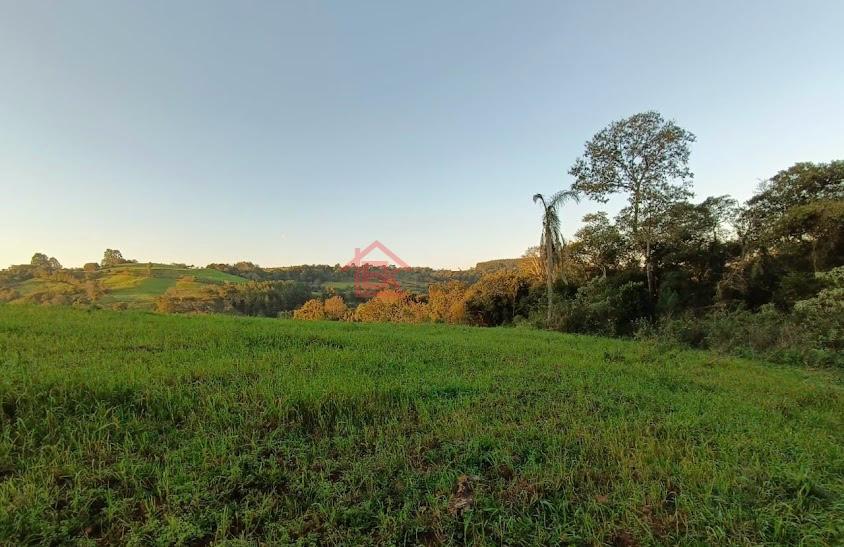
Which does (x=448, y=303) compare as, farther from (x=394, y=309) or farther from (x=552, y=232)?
(x=552, y=232)

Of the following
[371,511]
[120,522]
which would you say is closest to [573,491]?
[371,511]

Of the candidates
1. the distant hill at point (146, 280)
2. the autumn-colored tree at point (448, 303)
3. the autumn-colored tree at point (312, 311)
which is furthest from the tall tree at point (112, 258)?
the autumn-colored tree at point (448, 303)

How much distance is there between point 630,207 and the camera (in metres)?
17.0

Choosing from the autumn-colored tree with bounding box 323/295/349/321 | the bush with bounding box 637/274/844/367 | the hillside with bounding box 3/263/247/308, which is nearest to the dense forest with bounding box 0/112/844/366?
the bush with bounding box 637/274/844/367

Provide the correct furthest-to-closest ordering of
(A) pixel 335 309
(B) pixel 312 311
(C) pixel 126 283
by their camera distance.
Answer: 1. (C) pixel 126 283
2. (A) pixel 335 309
3. (B) pixel 312 311

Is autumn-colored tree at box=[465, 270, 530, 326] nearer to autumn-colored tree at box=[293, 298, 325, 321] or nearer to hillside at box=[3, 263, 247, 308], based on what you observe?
autumn-colored tree at box=[293, 298, 325, 321]

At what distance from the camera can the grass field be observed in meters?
2.11

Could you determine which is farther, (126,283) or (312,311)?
(126,283)

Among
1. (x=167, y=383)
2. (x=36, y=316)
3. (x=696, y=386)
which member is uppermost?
(x=36, y=316)

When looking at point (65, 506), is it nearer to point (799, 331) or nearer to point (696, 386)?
point (696, 386)

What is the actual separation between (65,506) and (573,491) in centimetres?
314

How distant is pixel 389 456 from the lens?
2.81 m

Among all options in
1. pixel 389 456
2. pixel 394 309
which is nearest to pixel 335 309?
pixel 394 309

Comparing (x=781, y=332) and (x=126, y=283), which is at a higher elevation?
(x=126, y=283)
